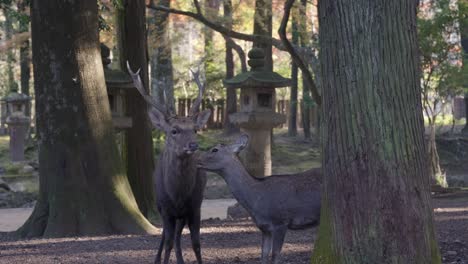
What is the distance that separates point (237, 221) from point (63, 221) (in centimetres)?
335

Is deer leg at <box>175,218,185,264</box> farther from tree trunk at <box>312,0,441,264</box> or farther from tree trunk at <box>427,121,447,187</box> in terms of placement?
tree trunk at <box>427,121,447,187</box>

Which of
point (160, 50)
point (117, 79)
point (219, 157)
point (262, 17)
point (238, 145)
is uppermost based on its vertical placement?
point (262, 17)

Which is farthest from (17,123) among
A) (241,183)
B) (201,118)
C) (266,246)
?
(266,246)

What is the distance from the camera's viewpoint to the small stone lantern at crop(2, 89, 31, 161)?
2388 cm

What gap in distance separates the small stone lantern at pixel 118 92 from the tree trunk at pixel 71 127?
6.92ft

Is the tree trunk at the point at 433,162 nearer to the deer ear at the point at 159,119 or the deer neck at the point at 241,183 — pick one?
the deer ear at the point at 159,119

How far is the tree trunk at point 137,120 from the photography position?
44.1 ft

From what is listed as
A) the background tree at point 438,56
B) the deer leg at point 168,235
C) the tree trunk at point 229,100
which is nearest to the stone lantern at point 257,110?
the background tree at point 438,56

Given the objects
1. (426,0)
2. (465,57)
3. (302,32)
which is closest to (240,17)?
(302,32)

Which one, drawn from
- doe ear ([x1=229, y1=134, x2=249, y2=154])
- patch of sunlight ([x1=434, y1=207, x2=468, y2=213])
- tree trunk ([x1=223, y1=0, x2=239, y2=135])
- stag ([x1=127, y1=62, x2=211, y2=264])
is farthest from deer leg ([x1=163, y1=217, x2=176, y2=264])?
tree trunk ([x1=223, y1=0, x2=239, y2=135])

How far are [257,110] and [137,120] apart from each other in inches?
85.2

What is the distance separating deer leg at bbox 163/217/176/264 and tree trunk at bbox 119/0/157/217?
494cm

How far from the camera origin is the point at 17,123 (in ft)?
79.6

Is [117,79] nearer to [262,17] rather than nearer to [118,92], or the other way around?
[118,92]
